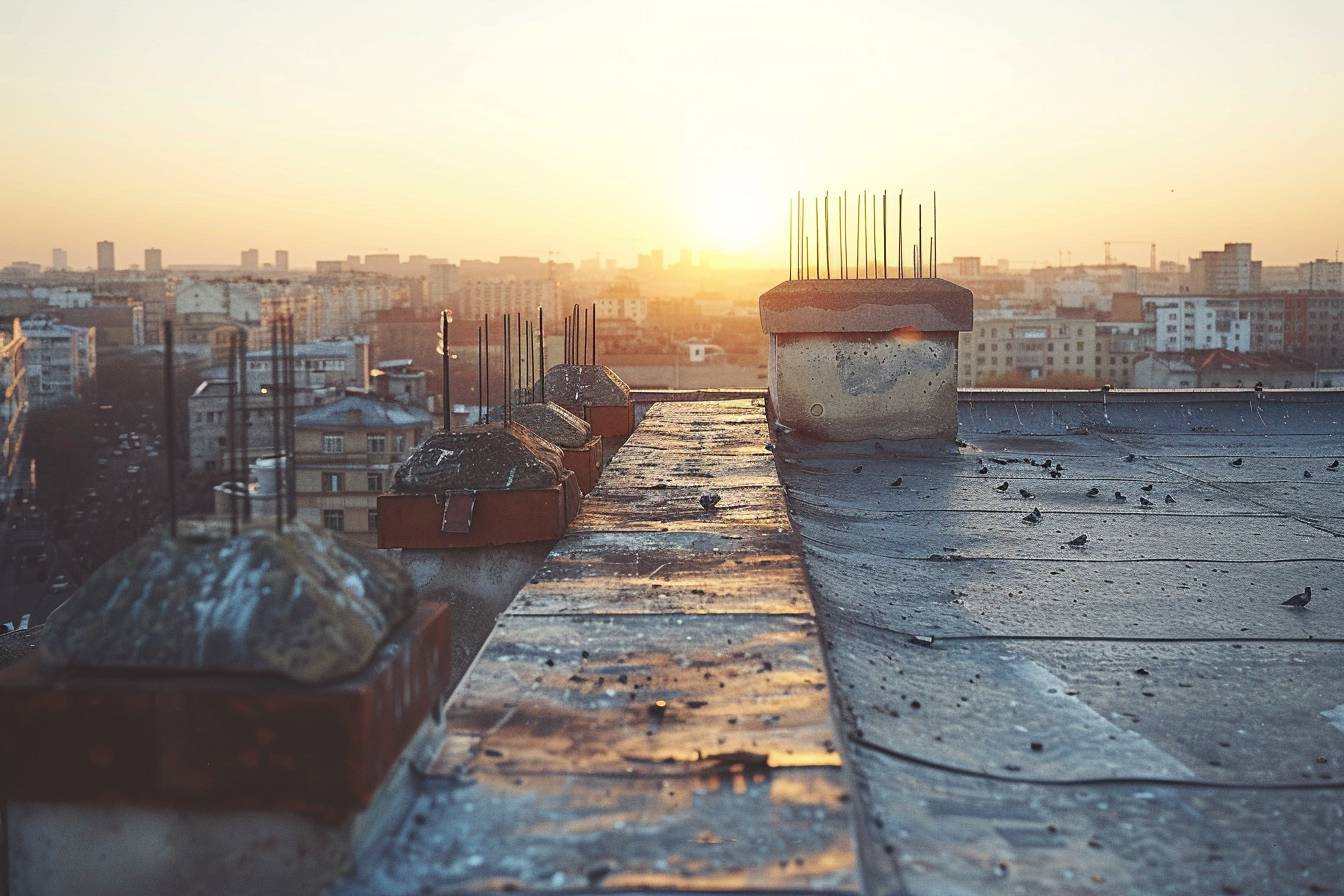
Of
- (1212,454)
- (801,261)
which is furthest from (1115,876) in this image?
(801,261)

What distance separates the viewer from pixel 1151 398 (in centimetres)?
1056

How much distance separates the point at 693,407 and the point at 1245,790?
281 inches

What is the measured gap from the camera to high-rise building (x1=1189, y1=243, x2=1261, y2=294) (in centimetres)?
12900

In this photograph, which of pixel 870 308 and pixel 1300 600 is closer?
pixel 1300 600

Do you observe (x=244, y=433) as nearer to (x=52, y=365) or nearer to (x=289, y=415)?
(x=289, y=415)

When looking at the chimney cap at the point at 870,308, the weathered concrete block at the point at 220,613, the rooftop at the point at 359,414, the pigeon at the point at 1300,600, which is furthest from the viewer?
the rooftop at the point at 359,414

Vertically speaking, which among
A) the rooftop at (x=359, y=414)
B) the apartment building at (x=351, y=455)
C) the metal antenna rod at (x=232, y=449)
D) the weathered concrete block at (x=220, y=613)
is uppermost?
the metal antenna rod at (x=232, y=449)

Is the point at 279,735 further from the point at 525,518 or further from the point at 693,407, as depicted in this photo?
the point at 693,407

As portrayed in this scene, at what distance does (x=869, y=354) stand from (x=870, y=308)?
1.07 feet

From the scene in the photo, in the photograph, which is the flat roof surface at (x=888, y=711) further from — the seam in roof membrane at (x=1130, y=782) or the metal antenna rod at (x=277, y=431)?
the metal antenna rod at (x=277, y=431)

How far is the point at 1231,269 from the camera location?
13112 cm

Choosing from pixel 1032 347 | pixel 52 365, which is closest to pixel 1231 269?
pixel 1032 347

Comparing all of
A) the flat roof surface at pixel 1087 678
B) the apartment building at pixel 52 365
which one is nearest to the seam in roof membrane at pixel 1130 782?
the flat roof surface at pixel 1087 678

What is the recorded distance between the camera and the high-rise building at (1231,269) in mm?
129000
